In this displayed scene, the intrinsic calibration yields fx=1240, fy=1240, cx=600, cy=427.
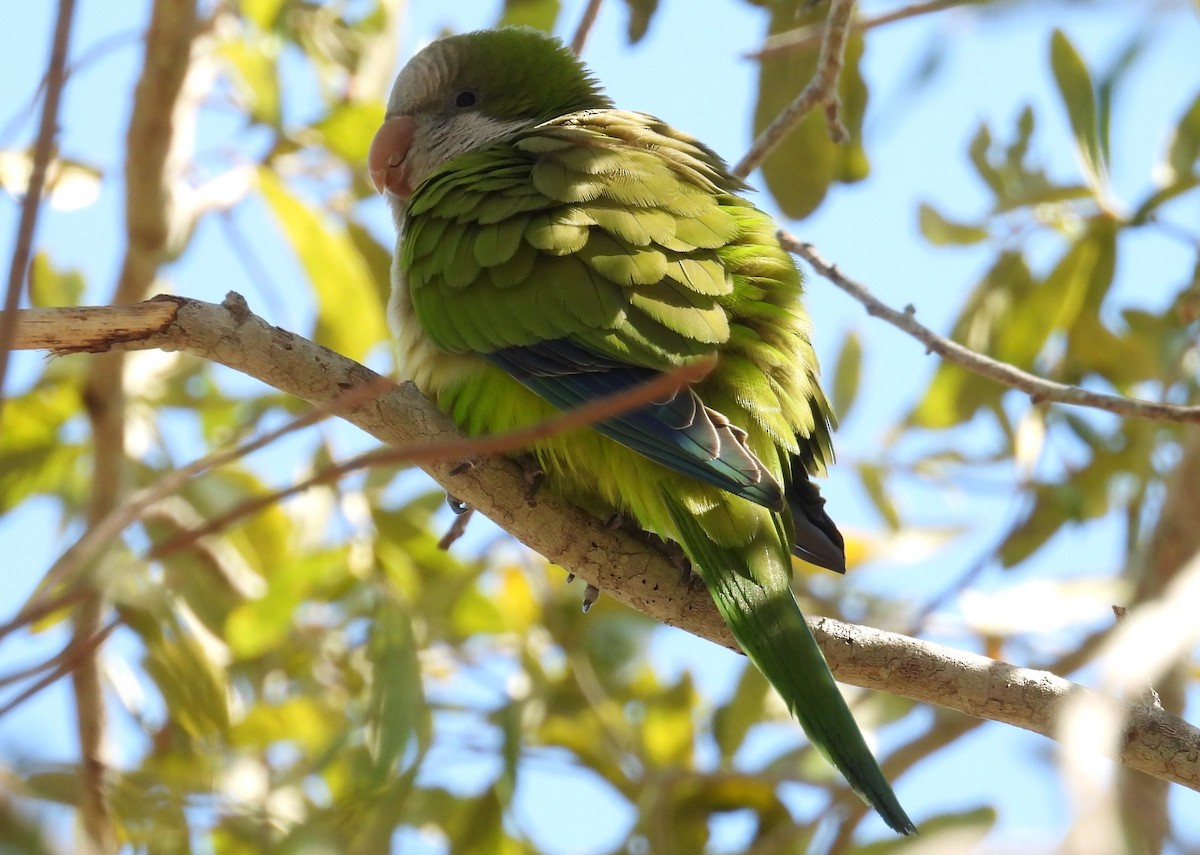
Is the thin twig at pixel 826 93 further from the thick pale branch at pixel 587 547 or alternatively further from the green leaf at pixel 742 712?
the green leaf at pixel 742 712

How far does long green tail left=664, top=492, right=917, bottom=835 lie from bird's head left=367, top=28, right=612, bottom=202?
1.77 m

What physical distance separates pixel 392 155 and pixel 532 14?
0.66 metres

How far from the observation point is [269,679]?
4.64 metres

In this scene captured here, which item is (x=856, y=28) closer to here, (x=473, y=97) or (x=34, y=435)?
(x=473, y=97)

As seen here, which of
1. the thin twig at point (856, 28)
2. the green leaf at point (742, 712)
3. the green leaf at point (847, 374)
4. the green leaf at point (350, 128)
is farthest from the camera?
the green leaf at point (847, 374)

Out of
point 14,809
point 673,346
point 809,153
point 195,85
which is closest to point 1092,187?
point 809,153

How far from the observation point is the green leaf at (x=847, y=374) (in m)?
4.60

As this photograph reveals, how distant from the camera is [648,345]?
246cm

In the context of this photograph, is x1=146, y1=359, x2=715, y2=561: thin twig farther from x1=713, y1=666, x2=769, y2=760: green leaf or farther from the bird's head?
x1=713, y1=666, x2=769, y2=760: green leaf

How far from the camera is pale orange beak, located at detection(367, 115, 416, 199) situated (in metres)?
3.69

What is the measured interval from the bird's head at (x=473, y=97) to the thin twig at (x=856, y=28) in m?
0.65

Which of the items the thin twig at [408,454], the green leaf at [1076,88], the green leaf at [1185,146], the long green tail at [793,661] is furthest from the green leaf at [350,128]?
the thin twig at [408,454]

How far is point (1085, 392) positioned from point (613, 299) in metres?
0.98

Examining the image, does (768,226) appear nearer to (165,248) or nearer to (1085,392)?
(1085,392)
